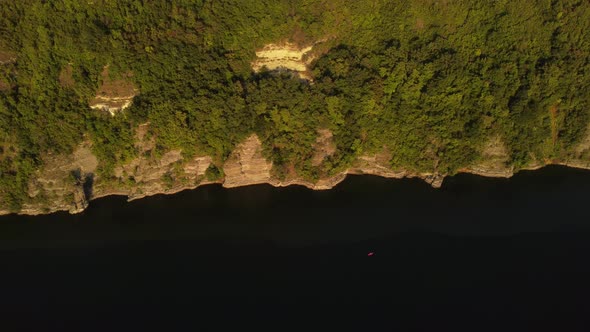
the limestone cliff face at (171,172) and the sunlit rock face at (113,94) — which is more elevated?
the sunlit rock face at (113,94)

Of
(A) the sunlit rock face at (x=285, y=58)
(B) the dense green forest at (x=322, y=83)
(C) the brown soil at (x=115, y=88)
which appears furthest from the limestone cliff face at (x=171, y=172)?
(A) the sunlit rock face at (x=285, y=58)

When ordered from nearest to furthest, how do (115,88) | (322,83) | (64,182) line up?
(115,88), (64,182), (322,83)

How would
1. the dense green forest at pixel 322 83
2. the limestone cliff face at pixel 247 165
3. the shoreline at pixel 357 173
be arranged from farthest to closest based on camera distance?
the shoreline at pixel 357 173 < the limestone cliff face at pixel 247 165 < the dense green forest at pixel 322 83

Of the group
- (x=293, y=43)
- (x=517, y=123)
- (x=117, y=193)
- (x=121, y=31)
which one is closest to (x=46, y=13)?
(x=121, y=31)

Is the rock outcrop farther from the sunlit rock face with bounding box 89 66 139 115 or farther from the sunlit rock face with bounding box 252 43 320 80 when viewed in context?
the sunlit rock face with bounding box 89 66 139 115

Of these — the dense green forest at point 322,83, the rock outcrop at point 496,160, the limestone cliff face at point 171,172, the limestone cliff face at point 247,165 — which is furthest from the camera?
the rock outcrop at point 496,160

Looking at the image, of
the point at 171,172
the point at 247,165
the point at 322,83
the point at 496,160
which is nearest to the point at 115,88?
the point at 171,172

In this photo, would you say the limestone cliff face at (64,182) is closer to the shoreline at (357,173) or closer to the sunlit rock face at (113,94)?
the shoreline at (357,173)

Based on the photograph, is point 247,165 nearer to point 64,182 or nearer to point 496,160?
point 64,182
